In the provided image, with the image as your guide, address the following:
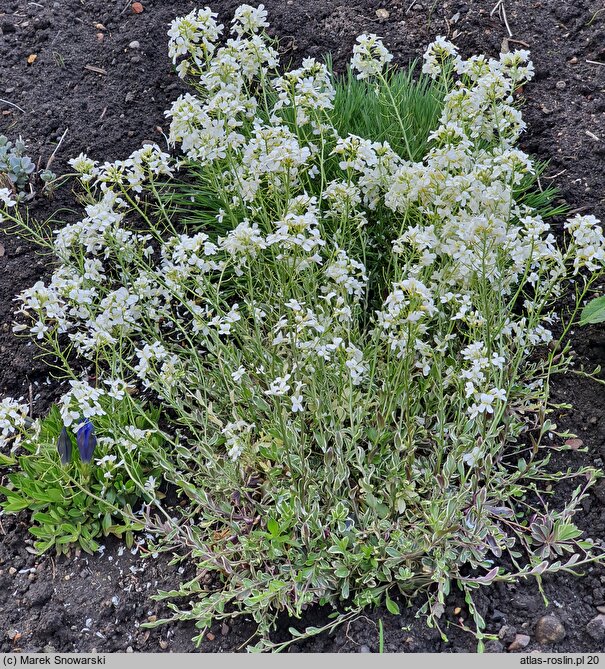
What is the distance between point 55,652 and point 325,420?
1148 mm

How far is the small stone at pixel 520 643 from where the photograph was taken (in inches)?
90.4

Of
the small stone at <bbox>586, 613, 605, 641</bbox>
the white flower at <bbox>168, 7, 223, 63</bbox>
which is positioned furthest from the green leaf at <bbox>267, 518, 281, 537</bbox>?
the white flower at <bbox>168, 7, 223, 63</bbox>

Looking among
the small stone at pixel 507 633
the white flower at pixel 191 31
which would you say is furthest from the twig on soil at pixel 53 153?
the small stone at pixel 507 633

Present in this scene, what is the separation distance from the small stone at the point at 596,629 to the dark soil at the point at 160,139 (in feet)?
0.08

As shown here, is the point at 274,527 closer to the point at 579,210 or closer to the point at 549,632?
the point at 549,632

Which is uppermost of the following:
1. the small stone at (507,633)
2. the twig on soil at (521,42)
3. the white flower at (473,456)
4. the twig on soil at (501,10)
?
the twig on soil at (501,10)

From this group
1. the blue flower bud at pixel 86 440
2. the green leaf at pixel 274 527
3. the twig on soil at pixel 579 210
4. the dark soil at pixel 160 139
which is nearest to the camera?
the green leaf at pixel 274 527

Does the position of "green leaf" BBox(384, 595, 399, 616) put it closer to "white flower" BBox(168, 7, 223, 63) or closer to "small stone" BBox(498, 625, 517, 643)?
"small stone" BBox(498, 625, 517, 643)

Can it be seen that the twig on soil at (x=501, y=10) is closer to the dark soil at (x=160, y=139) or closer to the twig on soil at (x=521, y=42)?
the dark soil at (x=160, y=139)

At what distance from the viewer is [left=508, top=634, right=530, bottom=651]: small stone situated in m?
2.30

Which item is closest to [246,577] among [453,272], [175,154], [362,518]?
[362,518]

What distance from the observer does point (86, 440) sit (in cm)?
258

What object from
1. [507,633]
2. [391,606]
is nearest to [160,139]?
[391,606]

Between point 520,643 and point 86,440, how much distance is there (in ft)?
5.00
